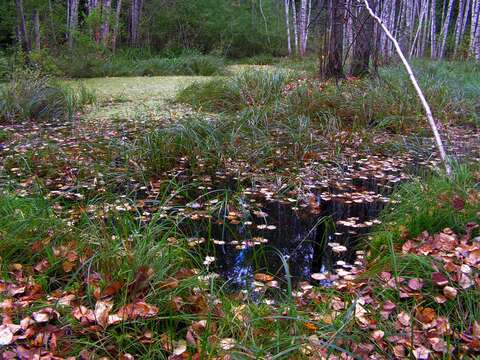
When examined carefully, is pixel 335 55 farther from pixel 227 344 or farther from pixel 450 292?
pixel 227 344

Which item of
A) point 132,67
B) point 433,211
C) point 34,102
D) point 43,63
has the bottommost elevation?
point 433,211

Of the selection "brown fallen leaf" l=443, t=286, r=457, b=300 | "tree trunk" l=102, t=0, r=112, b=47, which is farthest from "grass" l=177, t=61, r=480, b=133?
"tree trunk" l=102, t=0, r=112, b=47

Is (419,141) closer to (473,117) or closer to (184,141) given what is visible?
(473,117)

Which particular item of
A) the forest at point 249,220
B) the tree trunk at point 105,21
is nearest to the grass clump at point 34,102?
the forest at point 249,220

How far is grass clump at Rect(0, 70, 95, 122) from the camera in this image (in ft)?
19.4

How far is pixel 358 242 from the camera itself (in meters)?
2.98

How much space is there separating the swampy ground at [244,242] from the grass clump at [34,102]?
1.65 ft

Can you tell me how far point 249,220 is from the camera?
3.27 meters

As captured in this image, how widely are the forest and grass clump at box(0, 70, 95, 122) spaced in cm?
3

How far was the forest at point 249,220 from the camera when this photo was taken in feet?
6.16

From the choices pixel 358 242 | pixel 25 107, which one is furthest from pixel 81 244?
pixel 25 107

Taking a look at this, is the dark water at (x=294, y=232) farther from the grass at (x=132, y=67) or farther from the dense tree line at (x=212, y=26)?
the dense tree line at (x=212, y=26)

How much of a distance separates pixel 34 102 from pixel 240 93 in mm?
→ 2615

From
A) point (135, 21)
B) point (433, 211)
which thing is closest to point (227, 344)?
point (433, 211)
